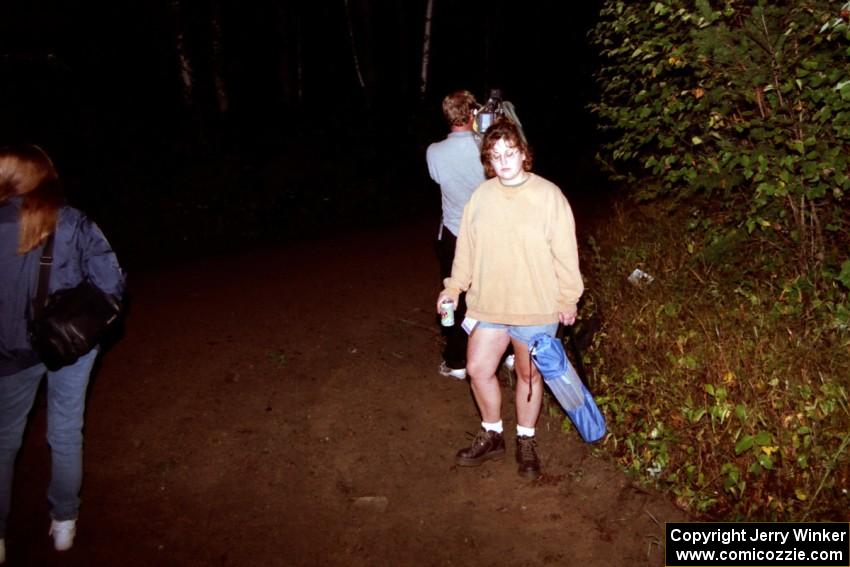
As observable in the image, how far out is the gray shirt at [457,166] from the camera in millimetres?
4684

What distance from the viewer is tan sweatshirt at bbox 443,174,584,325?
371cm

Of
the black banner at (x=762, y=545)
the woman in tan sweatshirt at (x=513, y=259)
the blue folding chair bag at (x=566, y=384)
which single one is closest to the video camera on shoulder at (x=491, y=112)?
the woman in tan sweatshirt at (x=513, y=259)

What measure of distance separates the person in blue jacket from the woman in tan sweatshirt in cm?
192

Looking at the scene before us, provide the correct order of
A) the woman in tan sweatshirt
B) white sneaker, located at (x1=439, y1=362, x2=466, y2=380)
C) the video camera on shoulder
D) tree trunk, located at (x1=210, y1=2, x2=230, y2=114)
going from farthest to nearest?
tree trunk, located at (x1=210, y1=2, x2=230, y2=114), white sneaker, located at (x1=439, y1=362, x2=466, y2=380), the video camera on shoulder, the woman in tan sweatshirt

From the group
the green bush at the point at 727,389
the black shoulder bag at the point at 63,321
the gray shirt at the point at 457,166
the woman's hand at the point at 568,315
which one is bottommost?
the green bush at the point at 727,389

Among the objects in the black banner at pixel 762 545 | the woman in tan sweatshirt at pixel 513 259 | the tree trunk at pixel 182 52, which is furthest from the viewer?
the tree trunk at pixel 182 52

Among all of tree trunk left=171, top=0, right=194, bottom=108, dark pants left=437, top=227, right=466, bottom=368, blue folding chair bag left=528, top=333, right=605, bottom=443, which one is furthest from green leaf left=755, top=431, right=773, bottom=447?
tree trunk left=171, top=0, right=194, bottom=108

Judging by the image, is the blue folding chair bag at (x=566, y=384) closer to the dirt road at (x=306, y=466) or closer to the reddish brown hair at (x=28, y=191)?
the dirt road at (x=306, y=466)

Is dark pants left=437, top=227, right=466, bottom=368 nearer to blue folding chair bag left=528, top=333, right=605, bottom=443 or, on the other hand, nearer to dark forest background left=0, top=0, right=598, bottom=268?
blue folding chair bag left=528, top=333, right=605, bottom=443

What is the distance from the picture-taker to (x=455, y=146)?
4.70 metres

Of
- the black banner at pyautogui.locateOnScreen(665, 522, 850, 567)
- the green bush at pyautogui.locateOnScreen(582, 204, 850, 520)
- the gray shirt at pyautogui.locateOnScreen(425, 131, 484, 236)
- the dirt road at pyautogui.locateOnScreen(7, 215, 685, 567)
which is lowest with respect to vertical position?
the dirt road at pyautogui.locateOnScreen(7, 215, 685, 567)

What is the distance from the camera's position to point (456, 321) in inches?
214

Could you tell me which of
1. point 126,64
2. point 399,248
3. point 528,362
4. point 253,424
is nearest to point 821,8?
Result: point 528,362

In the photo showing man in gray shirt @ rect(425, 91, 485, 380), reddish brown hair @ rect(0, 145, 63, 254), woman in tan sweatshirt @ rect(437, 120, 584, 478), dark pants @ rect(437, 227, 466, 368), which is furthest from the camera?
dark pants @ rect(437, 227, 466, 368)
